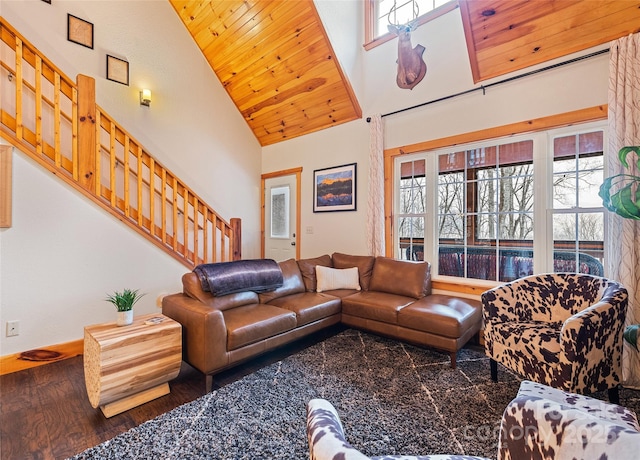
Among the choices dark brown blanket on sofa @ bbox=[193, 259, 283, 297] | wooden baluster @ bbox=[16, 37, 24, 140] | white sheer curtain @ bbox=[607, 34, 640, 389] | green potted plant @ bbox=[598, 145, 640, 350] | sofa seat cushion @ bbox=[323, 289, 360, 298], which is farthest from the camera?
sofa seat cushion @ bbox=[323, 289, 360, 298]

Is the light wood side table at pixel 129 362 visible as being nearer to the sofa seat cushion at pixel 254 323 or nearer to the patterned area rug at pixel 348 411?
the patterned area rug at pixel 348 411

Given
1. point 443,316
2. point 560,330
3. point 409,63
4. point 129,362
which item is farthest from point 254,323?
point 409,63

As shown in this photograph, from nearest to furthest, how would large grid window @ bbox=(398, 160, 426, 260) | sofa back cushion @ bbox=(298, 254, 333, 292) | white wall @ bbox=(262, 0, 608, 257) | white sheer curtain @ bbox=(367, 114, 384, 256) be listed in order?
white wall @ bbox=(262, 0, 608, 257)
sofa back cushion @ bbox=(298, 254, 333, 292)
large grid window @ bbox=(398, 160, 426, 260)
white sheer curtain @ bbox=(367, 114, 384, 256)

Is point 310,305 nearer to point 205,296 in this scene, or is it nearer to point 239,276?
point 239,276

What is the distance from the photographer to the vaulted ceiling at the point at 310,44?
2510mm

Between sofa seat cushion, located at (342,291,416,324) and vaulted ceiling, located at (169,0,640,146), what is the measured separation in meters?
2.45

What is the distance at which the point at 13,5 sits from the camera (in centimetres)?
309

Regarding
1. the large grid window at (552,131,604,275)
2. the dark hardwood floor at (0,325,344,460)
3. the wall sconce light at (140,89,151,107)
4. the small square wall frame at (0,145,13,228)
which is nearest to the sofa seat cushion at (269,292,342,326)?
the dark hardwood floor at (0,325,344,460)

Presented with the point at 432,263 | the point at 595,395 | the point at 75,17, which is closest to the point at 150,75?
the point at 75,17

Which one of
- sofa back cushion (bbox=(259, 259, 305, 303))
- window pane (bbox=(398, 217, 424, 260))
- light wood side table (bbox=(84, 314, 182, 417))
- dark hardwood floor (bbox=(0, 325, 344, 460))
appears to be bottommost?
dark hardwood floor (bbox=(0, 325, 344, 460))

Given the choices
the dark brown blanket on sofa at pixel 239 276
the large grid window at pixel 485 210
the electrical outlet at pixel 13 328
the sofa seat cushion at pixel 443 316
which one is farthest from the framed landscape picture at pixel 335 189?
the electrical outlet at pixel 13 328

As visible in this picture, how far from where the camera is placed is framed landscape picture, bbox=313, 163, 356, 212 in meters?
4.21

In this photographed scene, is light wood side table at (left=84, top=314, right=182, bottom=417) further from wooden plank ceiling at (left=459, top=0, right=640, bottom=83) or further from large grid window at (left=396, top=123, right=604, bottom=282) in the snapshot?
wooden plank ceiling at (left=459, top=0, right=640, bottom=83)

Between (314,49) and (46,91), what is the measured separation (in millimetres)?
3108
